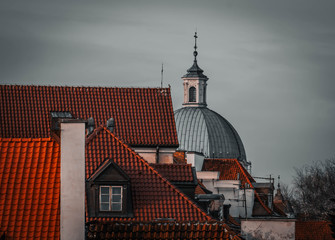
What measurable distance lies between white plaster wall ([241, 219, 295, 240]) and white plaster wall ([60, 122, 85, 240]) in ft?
43.0

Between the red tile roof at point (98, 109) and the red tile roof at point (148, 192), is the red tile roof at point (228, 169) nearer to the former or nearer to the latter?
the red tile roof at point (98, 109)

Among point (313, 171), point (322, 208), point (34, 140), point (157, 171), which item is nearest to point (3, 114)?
point (157, 171)

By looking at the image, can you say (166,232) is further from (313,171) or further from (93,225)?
(313,171)

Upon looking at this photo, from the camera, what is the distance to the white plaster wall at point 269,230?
3500 centimetres

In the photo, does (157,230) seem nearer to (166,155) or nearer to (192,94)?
(166,155)

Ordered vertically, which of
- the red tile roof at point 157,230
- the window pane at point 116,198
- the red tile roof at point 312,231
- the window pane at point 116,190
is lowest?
the red tile roof at point 157,230

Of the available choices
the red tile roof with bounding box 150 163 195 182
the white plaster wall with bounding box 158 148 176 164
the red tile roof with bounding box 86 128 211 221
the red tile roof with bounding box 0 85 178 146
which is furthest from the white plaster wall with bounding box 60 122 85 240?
the white plaster wall with bounding box 158 148 176 164

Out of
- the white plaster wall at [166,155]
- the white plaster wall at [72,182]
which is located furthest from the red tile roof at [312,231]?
the white plaster wall at [72,182]

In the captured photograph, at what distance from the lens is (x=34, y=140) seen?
2502 cm

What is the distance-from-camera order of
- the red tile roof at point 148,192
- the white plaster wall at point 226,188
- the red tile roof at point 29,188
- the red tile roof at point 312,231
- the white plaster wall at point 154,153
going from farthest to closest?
1. the white plaster wall at point 226,188
2. the red tile roof at point 312,231
3. the white plaster wall at point 154,153
4. the red tile roof at point 148,192
5. the red tile roof at point 29,188

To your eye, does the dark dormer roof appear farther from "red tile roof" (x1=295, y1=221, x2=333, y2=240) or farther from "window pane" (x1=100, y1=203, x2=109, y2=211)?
"window pane" (x1=100, y1=203, x2=109, y2=211)

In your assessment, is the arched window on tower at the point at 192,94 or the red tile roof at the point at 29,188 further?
the arched window on tower at the point at 192,94

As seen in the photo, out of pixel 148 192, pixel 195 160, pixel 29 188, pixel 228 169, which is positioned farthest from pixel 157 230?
pixel 228 169

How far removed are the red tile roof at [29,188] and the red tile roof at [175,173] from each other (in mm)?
10152
